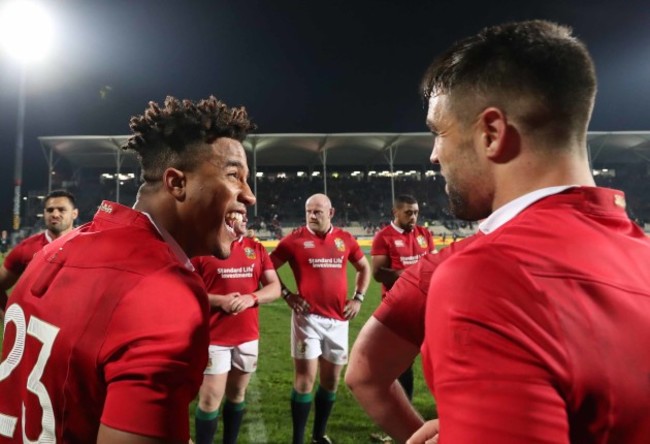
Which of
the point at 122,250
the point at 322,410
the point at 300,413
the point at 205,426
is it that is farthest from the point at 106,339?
the point at 322,410

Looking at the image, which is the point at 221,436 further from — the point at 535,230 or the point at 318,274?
the point at 535,230

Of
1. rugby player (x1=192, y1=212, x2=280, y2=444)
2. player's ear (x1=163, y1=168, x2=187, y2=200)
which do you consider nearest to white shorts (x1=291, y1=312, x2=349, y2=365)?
rugby player (x1=192, y1=212, x2=280, y2=444)

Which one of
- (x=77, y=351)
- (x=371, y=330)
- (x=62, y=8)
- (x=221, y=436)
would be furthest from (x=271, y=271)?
(x=62, y=8)

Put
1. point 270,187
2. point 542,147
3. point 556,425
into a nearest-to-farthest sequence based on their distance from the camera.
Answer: point 556,425 → point 542,147 → point 270,187

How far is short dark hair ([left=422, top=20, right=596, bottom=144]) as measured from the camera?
118 cm

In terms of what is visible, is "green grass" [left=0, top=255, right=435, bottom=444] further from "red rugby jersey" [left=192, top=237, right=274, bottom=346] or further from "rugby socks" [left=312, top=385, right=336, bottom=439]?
"red rugby jersey" [left=192, top=237, right=274, bottom=346]

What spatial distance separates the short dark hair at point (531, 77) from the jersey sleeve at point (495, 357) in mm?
413

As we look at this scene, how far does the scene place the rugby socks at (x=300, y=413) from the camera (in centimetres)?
498

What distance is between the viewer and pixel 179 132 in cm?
193

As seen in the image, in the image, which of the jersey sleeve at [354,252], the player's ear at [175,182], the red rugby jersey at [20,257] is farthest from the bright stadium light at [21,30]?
the player's ear at [175,182]

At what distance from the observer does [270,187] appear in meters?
45.0

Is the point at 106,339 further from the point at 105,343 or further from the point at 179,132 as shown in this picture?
the point at 179,132

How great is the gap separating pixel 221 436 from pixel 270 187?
4036 cm

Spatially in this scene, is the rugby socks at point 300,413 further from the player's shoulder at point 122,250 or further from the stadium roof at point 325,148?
the stadium roof at point 325,148
